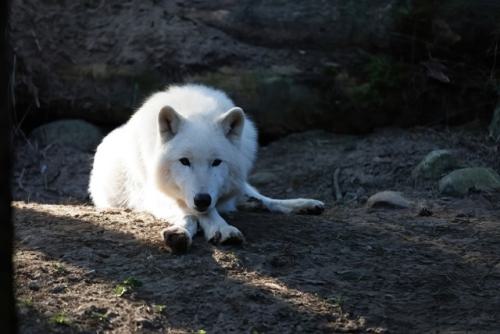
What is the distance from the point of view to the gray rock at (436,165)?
7.98 meters

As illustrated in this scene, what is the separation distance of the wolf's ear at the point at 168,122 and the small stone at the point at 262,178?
9.24ft

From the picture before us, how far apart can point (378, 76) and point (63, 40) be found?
410 cm

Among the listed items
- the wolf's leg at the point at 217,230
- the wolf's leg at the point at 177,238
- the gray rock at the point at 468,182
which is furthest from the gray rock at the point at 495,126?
the wolf's leg at the point at 177,238

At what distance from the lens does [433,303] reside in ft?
15.9

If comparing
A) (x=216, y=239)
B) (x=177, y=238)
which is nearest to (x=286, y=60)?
(x=216, y=239)

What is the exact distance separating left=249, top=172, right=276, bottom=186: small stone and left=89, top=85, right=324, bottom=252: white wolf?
1.63 meters

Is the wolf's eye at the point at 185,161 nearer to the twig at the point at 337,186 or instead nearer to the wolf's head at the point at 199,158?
the wolf's head at the point at 199,158

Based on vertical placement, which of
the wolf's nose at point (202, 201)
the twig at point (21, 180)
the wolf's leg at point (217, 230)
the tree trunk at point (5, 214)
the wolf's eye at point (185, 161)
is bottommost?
the twig at point (21, 180)

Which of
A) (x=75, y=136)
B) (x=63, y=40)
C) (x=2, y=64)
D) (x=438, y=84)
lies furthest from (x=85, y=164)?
(x=2, y=64)

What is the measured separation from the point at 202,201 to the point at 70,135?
4753 mm

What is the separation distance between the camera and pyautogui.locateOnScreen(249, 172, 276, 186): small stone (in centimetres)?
869

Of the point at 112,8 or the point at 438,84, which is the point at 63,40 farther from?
the point at 438,84

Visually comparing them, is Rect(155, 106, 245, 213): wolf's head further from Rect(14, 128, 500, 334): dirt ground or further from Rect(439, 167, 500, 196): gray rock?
Rect(439, 167, 500, 196): gray rock

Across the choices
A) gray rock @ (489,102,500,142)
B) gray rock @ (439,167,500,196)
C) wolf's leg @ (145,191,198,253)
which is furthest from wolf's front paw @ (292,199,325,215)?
gray rock @ (489,102,500,142)
